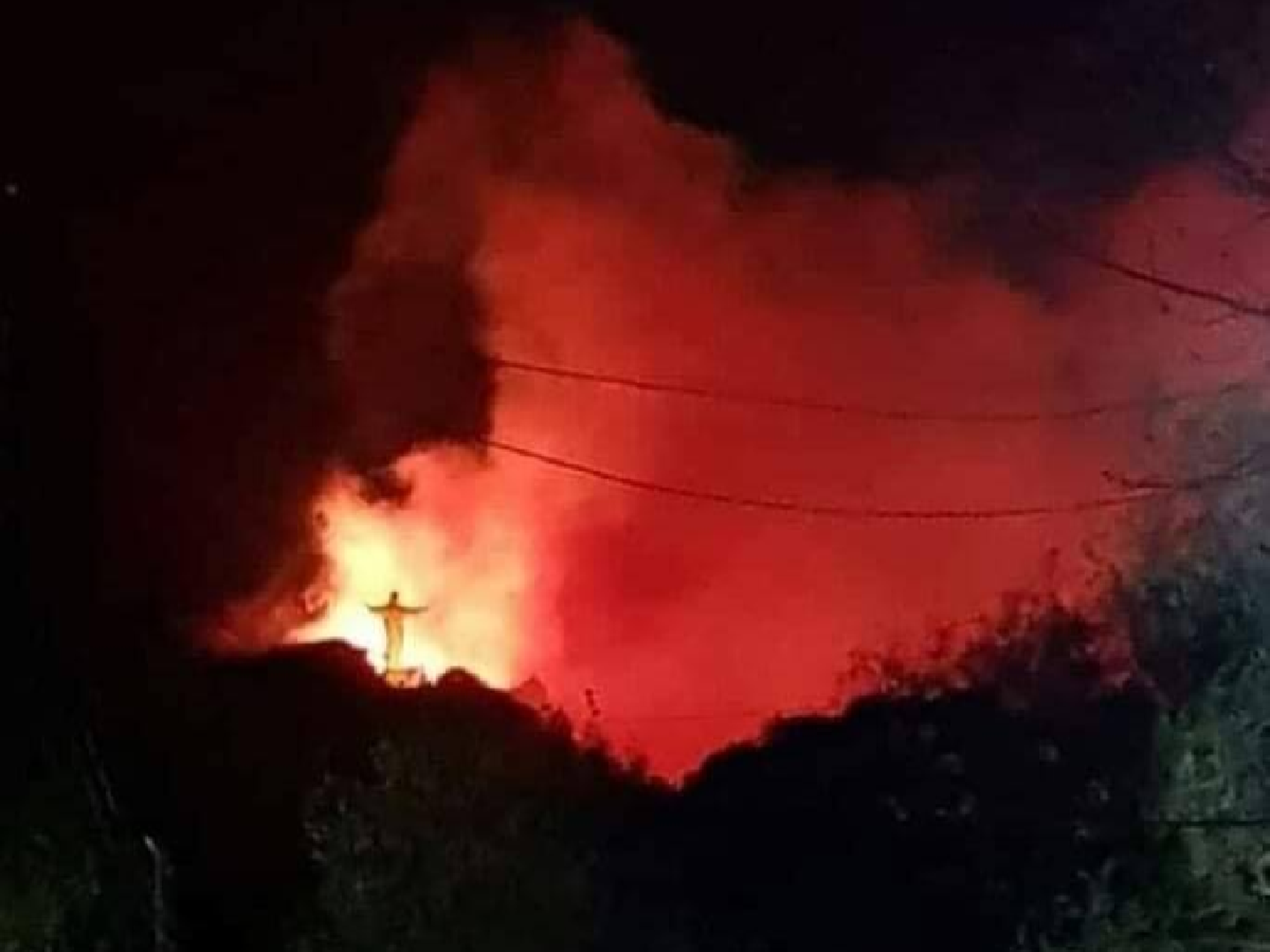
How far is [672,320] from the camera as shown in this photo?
1.97m

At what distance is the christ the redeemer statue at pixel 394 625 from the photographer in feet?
6.41

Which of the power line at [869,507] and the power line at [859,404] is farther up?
the power line at [859,404]

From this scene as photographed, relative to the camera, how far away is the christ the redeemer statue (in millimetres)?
1955

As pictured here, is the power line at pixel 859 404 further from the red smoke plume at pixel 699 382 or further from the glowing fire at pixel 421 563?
the glowing fire at pixel 421 563

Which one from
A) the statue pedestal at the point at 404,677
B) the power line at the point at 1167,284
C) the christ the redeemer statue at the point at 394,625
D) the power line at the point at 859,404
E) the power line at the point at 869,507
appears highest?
the power line at the point at 1167,284

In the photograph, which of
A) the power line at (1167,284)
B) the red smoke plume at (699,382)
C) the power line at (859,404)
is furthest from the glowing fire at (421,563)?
the power line at (1167,284)

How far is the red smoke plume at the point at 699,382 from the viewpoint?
1.94m

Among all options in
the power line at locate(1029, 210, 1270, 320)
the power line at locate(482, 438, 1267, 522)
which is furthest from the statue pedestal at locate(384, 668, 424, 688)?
the power line at locate(1029, 210, 1270, 320)

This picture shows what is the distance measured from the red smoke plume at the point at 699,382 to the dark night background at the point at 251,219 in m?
0.03

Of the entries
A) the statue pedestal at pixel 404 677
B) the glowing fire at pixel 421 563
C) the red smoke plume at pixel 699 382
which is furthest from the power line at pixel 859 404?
the statue pedestal at pixel 404 677

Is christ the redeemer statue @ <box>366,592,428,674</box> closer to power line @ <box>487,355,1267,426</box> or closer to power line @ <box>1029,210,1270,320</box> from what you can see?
power line @ <box>487,355,1267,426</box>

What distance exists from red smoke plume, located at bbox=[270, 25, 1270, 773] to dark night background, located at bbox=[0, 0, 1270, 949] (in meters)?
0.03

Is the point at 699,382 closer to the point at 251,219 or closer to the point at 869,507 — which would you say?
the point at 869,507

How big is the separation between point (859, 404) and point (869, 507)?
0.08 m
